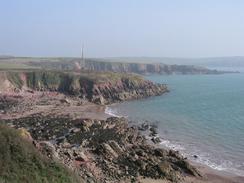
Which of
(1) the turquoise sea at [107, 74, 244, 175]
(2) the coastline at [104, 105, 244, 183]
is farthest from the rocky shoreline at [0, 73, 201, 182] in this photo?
(1) the turquoise sea at [107, 74, 244, 175]

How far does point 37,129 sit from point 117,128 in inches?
406

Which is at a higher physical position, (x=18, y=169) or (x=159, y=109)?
(x=18, y=169)

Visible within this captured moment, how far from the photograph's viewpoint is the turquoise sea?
161 feet

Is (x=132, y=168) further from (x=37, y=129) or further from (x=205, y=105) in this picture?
(x=205, y=105)

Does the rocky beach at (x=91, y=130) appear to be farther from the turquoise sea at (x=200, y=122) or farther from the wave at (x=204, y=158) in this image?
the turquoise sea at (x=200, y=122)

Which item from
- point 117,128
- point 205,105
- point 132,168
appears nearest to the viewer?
point 132,168

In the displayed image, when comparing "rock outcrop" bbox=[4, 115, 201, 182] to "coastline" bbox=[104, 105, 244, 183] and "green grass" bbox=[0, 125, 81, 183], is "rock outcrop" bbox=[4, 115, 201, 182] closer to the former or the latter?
"coastline" bbox=[104, 105, 244, 183]

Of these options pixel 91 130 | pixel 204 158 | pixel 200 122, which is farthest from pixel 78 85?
pixel 204 158

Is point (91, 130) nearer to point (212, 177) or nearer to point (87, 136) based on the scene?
point (87, 136)

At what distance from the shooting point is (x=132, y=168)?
38812mm

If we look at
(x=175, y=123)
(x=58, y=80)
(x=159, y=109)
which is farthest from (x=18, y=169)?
(x=58, y=80)

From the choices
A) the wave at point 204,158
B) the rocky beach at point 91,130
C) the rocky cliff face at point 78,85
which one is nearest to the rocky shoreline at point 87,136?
the rocky beach at point 91,130

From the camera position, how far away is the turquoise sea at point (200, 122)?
4909cm

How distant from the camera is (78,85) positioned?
99000 millimetres
